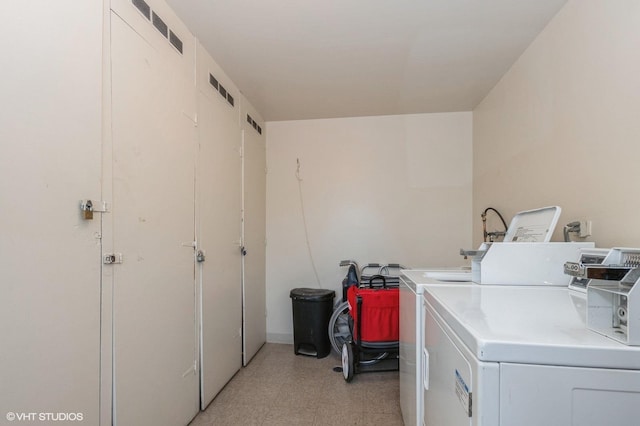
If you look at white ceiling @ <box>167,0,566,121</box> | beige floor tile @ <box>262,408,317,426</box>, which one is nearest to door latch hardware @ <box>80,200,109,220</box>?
white ceiling @ <box>167,0,566,121</box>

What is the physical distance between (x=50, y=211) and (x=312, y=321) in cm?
241

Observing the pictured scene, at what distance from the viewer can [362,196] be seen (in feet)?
10.9

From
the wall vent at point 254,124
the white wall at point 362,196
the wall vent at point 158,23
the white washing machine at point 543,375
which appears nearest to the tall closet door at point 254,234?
the wall vent at point 254,124

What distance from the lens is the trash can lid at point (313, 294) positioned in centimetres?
293

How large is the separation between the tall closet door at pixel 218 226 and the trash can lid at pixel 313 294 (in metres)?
0.63

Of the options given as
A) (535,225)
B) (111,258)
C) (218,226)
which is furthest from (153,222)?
(535,225)

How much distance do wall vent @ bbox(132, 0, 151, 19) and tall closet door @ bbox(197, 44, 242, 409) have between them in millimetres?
501

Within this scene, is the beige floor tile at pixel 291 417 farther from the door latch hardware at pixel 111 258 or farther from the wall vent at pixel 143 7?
the wall vent at pixel 143 7

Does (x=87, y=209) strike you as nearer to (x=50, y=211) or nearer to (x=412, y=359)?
(x=50, y=211)

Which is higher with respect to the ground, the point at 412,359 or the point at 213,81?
the point at 213,81

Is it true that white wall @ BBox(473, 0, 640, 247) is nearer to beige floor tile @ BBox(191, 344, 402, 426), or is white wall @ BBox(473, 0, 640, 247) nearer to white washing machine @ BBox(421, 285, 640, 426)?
white washing machine @ BBox(421, 285, 640, 426)

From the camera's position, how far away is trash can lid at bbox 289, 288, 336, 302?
2928mm

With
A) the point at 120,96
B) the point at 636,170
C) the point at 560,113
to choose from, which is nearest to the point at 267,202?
the point at 120,96

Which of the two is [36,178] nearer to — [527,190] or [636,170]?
[636,170]
